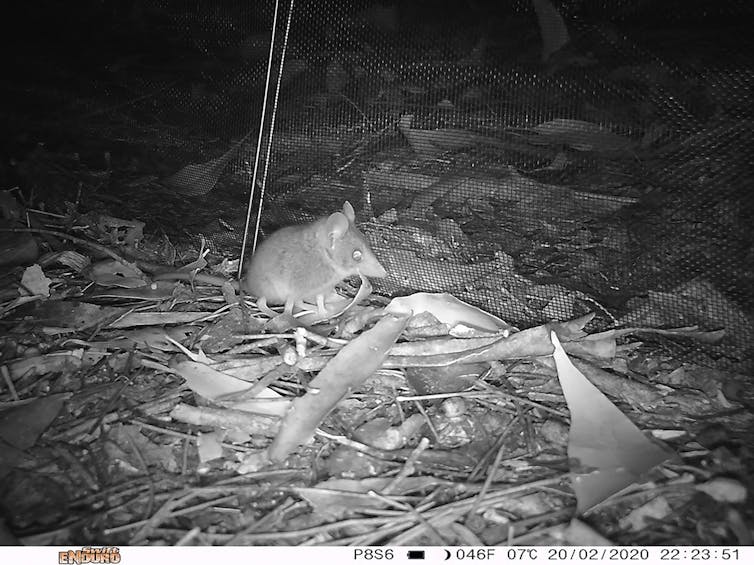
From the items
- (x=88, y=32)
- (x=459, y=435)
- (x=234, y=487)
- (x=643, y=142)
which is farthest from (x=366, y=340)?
(x=88, y=32)

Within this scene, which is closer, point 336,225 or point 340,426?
point 340,426

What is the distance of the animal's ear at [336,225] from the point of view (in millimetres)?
2260

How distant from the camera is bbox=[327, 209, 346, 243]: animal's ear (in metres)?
2.26

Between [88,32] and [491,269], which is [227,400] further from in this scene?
[88,32]

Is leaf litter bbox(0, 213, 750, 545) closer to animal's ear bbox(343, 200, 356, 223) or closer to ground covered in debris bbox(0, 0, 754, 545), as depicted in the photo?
ground covered in debris bbox(0, 0, 754, 545)

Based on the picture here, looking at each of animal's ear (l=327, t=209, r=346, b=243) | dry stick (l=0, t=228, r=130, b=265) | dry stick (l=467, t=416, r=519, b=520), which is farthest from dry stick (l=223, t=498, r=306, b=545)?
dry stick (l=0, t=228, r=130, b=265)

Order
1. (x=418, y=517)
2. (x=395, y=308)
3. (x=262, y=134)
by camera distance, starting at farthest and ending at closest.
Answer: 1. (x=262, y=134)
2. (x=395, y=308)
3. (x=418, y=517)

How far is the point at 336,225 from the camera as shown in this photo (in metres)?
2.27

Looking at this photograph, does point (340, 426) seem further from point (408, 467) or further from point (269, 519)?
point (269, 519)

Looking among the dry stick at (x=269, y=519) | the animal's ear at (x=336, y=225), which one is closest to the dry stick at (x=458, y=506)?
the dry stick at (x=269, y=519)

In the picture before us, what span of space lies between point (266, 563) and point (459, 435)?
0.69 m

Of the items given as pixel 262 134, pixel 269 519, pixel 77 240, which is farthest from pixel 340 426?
pixel 77 240

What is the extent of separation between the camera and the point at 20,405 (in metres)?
1.74

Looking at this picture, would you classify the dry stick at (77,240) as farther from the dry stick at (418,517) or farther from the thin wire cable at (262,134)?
the dry stick at (418,517)
